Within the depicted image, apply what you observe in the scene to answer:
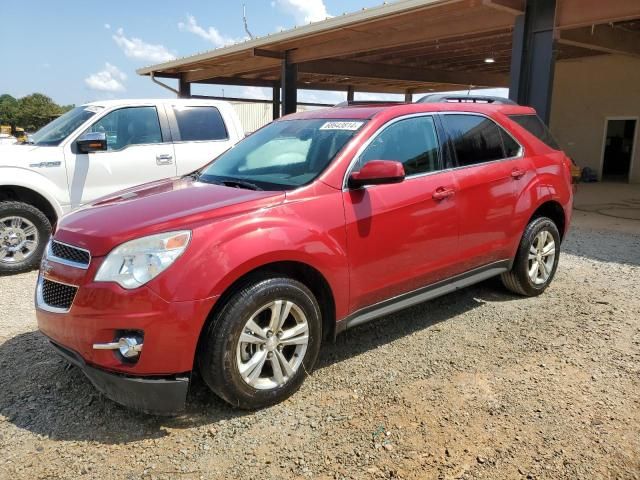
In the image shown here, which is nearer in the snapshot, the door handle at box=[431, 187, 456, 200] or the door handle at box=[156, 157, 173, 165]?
the door handle at box=[431, 187, 456, 200]

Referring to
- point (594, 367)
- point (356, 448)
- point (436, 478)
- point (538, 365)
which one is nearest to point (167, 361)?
point (356, 448)

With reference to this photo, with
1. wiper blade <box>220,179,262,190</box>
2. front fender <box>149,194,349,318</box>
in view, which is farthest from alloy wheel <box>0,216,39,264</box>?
front fender <box>149,194,349,318</box>

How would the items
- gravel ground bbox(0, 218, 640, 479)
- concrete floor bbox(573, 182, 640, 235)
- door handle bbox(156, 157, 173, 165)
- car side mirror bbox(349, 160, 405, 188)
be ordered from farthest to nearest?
concrete floor bbox(573, 182, 640, 235), door handle bbox(156, 157, 173, 165), car side mirror bbox(349, 160, 405, 188), gravel ground bbox(0, 218, 640, 479)

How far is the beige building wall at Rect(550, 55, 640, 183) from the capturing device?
1628cm

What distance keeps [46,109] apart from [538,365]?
71150mm

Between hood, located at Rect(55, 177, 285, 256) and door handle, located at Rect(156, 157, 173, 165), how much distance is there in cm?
316

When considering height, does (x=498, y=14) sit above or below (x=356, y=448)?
above

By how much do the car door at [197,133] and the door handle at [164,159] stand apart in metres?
0.09

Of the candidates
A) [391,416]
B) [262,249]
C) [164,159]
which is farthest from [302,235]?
[164,159]

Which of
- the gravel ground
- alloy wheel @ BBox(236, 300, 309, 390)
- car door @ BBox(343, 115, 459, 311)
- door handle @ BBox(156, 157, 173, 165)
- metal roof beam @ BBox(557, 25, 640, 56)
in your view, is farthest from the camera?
metal roof beam @ BBox(557, 25, 640, 56)

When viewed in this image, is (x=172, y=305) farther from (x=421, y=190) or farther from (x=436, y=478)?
(x=421, y=190)

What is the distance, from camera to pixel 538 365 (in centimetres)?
366

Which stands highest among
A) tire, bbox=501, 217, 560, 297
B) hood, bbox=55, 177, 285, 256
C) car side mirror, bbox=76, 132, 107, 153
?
car side mirror, bbox=76, 132, 107, 153

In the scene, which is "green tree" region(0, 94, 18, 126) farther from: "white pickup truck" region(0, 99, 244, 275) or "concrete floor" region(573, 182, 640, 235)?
"white pickup truck" region(0, 99, 244, 275)
